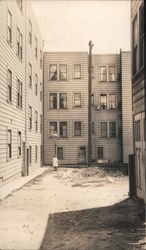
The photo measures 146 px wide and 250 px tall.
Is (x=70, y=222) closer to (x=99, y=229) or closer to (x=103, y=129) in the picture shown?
(x=99, y=229)

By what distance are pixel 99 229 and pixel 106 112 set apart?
2801cm

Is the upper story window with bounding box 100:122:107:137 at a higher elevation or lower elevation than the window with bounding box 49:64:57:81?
lower

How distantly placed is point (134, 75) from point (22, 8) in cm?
1292

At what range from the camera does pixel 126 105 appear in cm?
3406

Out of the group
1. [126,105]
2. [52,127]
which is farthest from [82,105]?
[126,105]

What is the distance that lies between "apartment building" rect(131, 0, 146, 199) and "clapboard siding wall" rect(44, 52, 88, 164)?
23928 mm

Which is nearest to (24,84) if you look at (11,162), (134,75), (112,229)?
(11,162)

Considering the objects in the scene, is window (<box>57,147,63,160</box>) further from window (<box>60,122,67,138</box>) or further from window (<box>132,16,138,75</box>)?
window (<box>132,16,138,75</box>)

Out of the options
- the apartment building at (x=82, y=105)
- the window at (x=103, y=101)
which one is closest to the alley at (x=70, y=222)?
the apartment building at (x=82, y=105)

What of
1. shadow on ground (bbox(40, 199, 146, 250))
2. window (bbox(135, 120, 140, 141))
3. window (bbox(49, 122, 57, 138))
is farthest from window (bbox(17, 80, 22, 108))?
window (bbox(49, 122, 57, 138))

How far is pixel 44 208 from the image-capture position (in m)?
10.7

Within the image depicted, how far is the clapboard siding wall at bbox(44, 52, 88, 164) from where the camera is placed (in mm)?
34375

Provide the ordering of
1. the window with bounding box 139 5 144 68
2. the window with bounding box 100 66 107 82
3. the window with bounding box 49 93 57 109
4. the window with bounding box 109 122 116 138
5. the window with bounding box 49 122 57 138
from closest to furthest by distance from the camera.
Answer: the window with bounding box 139 5 144 68
the window with bounding box 49 122 57 138
the window with bounding box 109 122 116 138
the window with bounding box 49 93 57 109
the window with bounding box 100 66 107 82

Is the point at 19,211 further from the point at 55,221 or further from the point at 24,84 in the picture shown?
the point at 24,84
